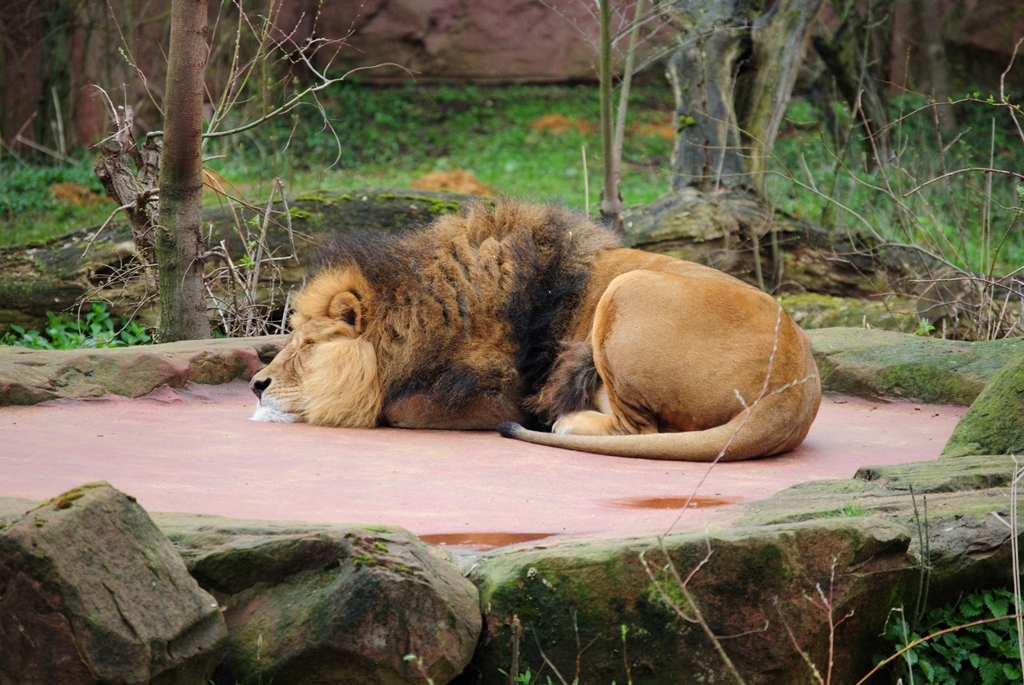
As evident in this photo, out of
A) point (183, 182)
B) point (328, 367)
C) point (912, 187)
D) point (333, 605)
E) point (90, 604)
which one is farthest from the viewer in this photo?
point (912, 187)

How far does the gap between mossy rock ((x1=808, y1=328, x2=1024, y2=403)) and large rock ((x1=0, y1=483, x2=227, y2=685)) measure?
4319 mm

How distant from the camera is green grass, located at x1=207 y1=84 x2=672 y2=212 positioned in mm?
14266

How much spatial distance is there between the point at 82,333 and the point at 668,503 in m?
5.30

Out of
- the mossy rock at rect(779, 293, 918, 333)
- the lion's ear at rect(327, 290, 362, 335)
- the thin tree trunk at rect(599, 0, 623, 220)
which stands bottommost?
the mossy rock at rect(779, 293, 918, 333)

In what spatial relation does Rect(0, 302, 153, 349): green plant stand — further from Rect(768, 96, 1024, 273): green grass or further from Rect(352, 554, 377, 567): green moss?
Rect(352, 554, 377, 567): green moss

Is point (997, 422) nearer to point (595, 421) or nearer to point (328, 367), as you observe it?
point (595, 421)

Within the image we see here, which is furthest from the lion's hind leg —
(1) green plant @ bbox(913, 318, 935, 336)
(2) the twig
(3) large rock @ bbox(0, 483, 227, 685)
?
(1) green plant @ bbox(913, 318, 935, 336)

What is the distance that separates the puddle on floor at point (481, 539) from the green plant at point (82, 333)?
462cm

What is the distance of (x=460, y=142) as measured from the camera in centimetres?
1655

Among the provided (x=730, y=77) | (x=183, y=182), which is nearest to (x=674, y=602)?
(x=183, y=182)

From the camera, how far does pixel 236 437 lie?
4.34 m

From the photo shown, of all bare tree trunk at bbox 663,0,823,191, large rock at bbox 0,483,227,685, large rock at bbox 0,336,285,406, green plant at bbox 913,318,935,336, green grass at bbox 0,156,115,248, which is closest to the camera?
large rock at bbox 0,483,227,685

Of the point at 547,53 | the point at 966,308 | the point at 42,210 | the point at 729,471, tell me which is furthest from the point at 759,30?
the point at 547,53

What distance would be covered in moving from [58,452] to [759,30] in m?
→ 6.39
